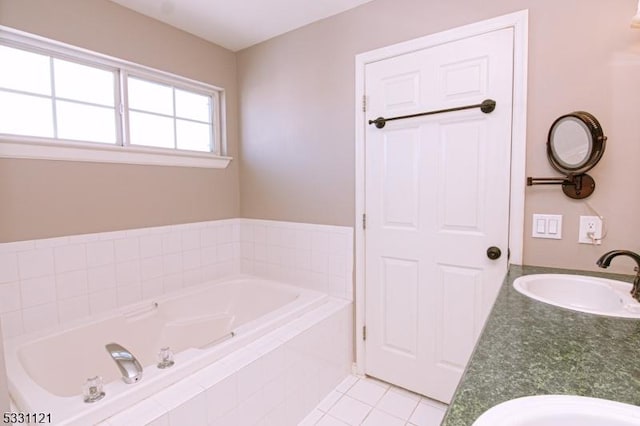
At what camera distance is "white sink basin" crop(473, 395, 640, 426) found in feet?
1.98

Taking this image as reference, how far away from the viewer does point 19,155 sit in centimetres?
175

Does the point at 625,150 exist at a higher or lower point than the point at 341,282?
higher

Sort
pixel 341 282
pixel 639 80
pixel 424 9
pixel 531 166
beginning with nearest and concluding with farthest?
1. pixel 639 80
2. pixel 531 166
3. pixel 424 9
4. pixel 341 282

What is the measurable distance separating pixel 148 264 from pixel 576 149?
8.44 ft

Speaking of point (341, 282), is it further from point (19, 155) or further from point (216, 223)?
point (19, 155)

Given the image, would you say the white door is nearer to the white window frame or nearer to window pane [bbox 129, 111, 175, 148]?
the white window frame

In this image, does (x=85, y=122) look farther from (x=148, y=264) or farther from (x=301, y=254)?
(x=301, y=254)

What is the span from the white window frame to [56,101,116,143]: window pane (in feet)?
0.19

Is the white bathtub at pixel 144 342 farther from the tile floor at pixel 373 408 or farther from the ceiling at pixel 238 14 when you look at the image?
the ceiling at pixel 238 14

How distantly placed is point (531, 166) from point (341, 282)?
53.5 inches

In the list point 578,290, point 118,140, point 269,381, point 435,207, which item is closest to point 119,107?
point 118,140

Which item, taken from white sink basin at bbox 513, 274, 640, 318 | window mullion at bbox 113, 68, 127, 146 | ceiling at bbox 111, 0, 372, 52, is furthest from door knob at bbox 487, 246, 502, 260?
window mullion at bbox 113, 68, 127, 146

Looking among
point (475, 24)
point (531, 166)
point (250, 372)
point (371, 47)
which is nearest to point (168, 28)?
point (371, 47)

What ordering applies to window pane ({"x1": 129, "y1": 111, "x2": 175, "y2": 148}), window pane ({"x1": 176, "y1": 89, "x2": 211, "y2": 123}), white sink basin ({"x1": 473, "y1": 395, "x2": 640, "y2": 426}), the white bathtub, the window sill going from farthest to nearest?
1. window pane ({"x1": 176, "y1": 89, "x2": 211, "y2": 123})
2. window pane ({"x1": 129, "y1": 111, "x2": 175, "y2": 148})
3. the window sill
4. the white bathtub
5. white sink basin ({"x1": 473, "y1": 395, "x2": 640, "y2": 426})
